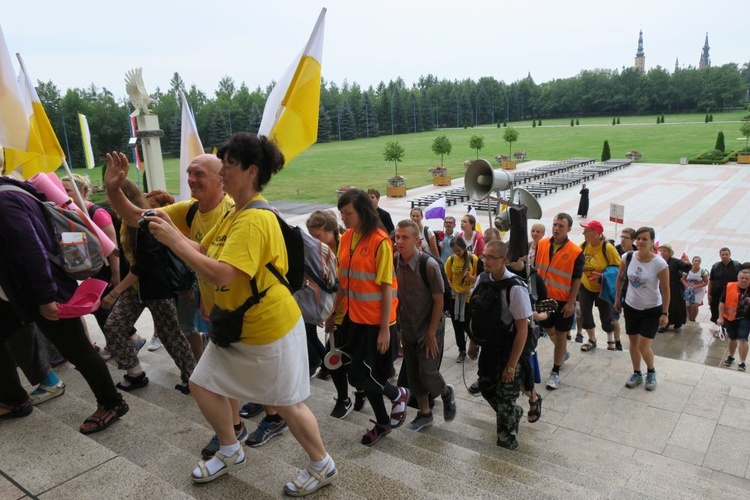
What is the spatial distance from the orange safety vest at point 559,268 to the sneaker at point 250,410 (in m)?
3.09

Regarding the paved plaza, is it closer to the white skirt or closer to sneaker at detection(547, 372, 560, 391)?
sneaker at detection(547, 372, 560, 391)

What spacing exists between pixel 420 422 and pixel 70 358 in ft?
7.89

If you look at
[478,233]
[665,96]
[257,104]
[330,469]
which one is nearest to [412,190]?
[478,233]

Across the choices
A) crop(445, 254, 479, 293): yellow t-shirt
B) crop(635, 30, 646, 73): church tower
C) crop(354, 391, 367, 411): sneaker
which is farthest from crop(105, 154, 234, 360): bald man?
crop(635, 30, 646, 73): church tower

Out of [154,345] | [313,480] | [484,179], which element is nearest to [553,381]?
[484,179]

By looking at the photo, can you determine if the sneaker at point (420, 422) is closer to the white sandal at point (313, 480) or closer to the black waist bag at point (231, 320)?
the white sandal at point (313, 480)

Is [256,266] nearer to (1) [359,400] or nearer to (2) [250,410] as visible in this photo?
(2) [250,410]

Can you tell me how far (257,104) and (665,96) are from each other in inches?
2566

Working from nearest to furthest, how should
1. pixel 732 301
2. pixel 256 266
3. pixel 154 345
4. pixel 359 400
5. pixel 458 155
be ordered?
pixel 256 266
pixel 359 400
pixel 154 345
pixel 732 301
pixel 458 155

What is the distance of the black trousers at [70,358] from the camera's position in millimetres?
3115

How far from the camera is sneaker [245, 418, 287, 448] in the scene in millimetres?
3253

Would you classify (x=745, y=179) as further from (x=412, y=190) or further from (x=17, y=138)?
(x=17, y=138)

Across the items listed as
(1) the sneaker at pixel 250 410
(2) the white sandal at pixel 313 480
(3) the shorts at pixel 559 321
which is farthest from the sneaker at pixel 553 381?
(2) the white sandal at pixel 313 480

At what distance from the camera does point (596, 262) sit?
6340 millimetres
